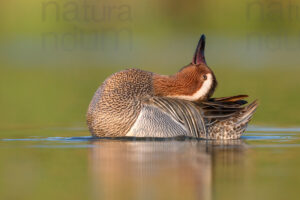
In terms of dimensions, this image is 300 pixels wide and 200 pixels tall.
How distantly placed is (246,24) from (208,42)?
1601mm

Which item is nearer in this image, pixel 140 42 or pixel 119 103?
pixel 119 103

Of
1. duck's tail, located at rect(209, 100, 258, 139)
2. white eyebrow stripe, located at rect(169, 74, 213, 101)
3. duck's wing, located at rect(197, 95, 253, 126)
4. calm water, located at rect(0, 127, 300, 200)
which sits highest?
white eyebrow stripe, located at rect(169, 74, 213, 101)

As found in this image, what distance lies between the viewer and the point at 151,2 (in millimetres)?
35375

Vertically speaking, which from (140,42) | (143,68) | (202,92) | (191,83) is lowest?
(143,68)

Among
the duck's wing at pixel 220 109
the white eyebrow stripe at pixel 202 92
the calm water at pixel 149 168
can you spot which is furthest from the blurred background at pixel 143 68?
the white eyebrow stripe at pixel 202 92

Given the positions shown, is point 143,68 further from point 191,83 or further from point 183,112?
point 183,112

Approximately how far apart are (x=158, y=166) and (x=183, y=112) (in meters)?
2.44

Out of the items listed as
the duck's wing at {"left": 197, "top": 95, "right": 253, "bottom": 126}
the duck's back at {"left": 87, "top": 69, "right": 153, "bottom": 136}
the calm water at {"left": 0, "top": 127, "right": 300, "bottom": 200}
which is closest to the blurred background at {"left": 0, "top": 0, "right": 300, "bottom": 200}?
the calm water at {"left": 0, "top": 127, "right": 300, "bottom": 200}

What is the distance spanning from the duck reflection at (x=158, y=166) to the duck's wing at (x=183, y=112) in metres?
0.22

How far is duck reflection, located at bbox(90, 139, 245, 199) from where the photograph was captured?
8453mm

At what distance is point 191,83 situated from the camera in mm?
12391

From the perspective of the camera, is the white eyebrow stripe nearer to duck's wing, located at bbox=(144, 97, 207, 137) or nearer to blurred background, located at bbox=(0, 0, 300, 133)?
duck's wing, located at bbox=(144, 97, 207, 137)

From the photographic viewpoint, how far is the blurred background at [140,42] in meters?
22.0

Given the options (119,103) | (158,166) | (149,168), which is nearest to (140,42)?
(119,103)
